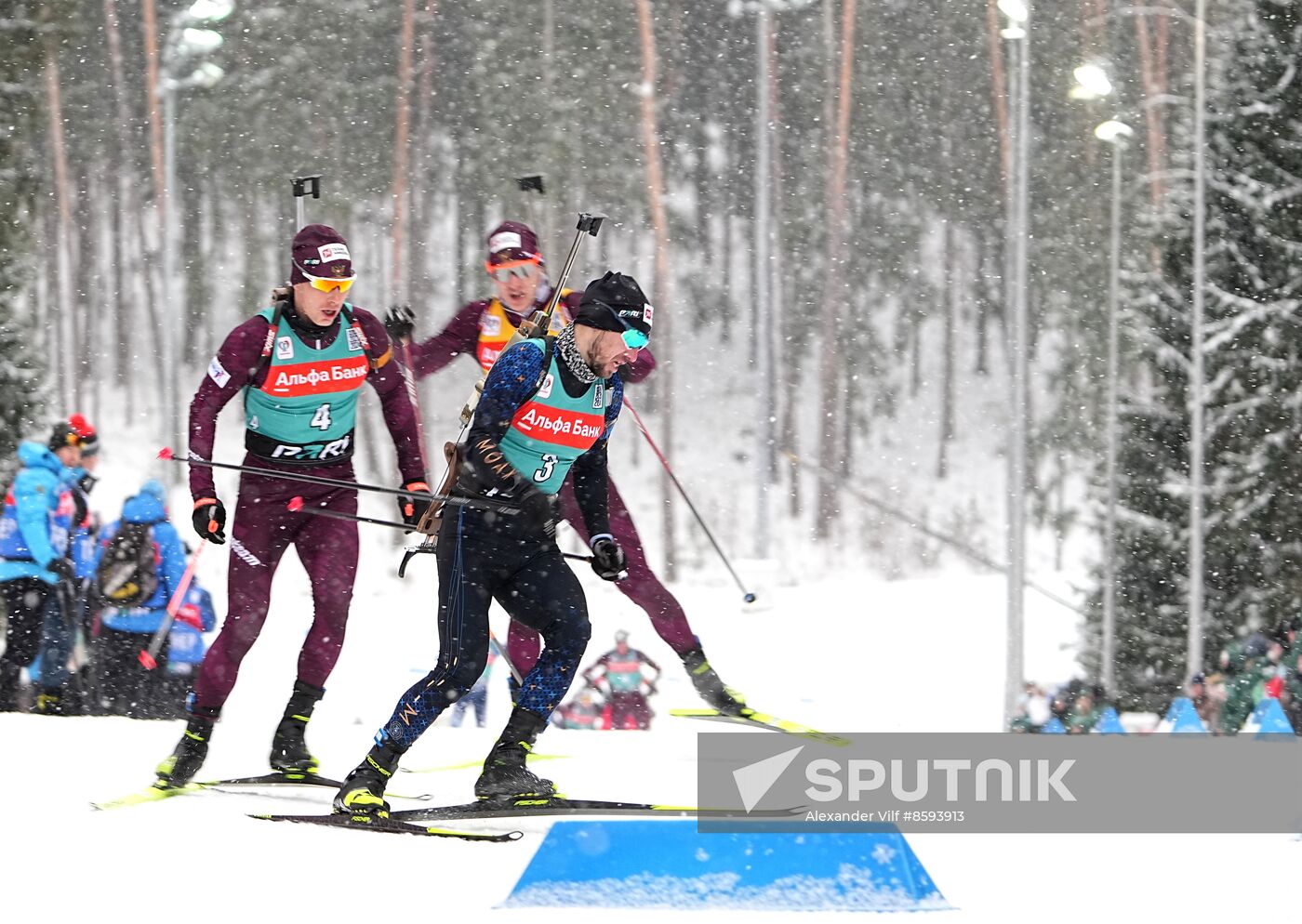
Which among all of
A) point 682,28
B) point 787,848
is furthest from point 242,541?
point 682,28

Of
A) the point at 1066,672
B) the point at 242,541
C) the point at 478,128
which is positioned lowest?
the point at 1066,672

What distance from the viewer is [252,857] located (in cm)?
490

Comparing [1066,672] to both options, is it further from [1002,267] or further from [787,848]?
[787,848]

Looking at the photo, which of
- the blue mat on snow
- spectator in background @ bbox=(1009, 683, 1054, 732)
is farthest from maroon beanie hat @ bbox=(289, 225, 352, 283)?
spectator in background @ bbox=(1009, 683, 1054, 732)

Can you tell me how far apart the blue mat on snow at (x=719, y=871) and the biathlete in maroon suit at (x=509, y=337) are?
189 cm

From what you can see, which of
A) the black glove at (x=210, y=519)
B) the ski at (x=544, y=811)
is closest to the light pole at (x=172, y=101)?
the black glove at (x=210, y=519)

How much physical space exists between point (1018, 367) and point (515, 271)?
10396mm

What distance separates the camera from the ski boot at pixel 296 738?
6.20 m

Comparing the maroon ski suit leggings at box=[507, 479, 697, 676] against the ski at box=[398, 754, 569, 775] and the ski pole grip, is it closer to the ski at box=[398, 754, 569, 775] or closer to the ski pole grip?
the ski at box=[398, 754, 569, 775]

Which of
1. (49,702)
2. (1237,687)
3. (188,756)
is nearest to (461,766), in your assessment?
(188,756)

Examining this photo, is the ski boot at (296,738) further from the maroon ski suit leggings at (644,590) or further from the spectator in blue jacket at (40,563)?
the spectator in blue jacket at (40,563)

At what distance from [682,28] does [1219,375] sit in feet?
60.6

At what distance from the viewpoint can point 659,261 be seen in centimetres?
2897

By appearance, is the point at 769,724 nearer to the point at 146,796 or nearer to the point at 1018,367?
the point at 146,796
